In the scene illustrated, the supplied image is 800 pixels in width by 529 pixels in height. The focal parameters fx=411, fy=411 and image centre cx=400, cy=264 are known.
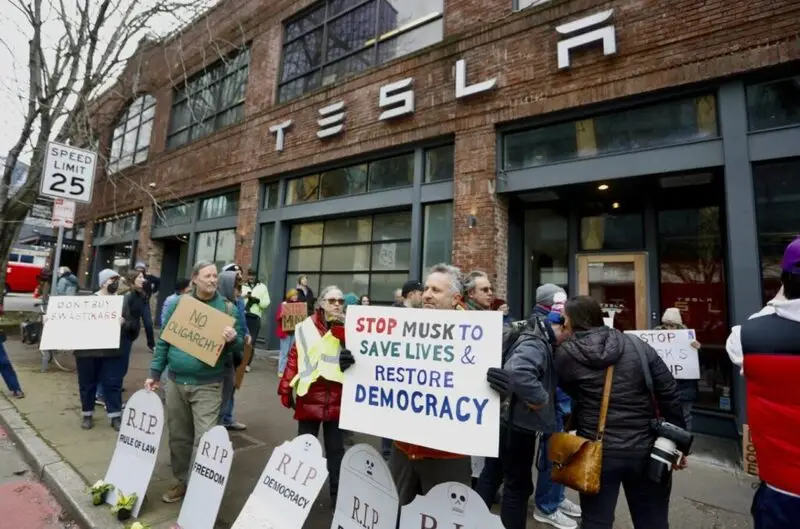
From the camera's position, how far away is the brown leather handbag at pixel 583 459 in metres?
2.29

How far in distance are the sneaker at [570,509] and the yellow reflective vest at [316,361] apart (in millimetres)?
2298

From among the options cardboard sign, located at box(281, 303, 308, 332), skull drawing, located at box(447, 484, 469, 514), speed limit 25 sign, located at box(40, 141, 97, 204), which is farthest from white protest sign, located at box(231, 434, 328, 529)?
speed limit 25 sign, located at box(40, 141, 97, 204)

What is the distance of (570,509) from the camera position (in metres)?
3.60

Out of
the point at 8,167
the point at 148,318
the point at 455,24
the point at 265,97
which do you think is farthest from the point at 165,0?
the point at 148,318

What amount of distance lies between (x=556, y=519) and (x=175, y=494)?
123 inches

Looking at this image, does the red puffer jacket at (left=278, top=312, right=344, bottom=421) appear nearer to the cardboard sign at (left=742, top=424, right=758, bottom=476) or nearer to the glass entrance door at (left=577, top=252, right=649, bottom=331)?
the cardboard sign at (left=742, top=424, right=758, bottom=476)

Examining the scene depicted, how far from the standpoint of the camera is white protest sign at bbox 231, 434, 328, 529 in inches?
96.7

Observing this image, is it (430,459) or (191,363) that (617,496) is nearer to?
(430,459)

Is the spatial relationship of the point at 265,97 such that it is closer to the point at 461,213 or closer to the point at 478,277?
the point at 461,213

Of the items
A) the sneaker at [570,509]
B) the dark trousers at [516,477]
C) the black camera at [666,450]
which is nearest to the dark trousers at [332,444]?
the dark trousers at [516,477]

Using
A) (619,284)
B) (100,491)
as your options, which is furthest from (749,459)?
(100,491)

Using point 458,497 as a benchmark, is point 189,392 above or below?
above

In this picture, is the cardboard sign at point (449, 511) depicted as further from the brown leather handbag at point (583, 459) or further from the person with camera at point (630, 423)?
the person with camera at point (630, 423)

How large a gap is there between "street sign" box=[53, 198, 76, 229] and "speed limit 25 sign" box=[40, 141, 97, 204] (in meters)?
0.26
